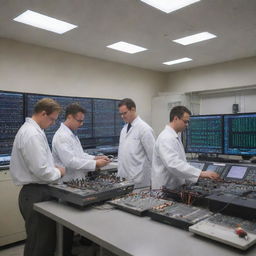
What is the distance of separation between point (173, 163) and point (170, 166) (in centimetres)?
3

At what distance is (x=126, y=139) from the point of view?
2.92m

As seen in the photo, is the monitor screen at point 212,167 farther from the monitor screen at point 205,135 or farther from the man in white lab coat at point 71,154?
the man in white lab coat at point 71,154

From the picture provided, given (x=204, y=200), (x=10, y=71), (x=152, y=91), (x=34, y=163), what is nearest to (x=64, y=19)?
(x=10, y=71)

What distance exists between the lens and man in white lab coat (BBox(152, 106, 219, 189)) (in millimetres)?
1964

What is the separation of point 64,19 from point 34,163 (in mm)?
1825

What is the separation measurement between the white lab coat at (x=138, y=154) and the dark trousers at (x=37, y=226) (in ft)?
3.52

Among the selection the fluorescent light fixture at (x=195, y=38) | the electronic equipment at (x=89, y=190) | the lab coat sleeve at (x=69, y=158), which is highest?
the fluorescent light fixture at (x=195, y=38)

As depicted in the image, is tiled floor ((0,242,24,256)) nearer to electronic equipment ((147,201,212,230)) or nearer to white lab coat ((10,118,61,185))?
white lab coat ((10,118,61,185))

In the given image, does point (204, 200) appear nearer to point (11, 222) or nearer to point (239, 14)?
point (239, 14)

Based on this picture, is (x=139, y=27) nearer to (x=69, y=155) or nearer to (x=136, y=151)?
(x=136, y=151)

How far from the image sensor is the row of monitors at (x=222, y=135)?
8.60ft

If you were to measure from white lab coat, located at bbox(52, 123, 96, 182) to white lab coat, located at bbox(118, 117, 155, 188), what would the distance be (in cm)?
48

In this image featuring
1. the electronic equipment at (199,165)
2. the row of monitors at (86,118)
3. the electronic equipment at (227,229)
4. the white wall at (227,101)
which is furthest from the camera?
the white wall at (227,101)

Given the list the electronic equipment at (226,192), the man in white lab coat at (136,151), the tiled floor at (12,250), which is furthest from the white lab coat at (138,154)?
the tiled floor at (12,250)
